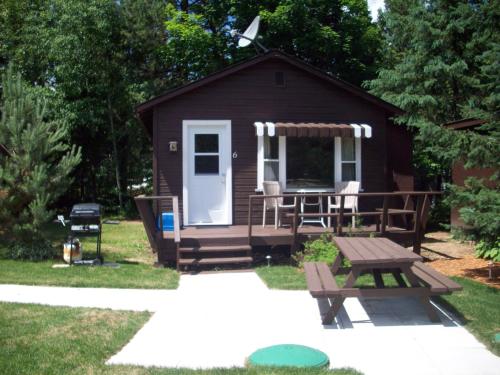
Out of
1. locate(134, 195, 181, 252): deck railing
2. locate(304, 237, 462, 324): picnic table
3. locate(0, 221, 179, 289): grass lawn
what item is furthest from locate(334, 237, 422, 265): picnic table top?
locate(134, 195, 181, 252): deck railing

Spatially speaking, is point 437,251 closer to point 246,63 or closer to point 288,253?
point 288,253

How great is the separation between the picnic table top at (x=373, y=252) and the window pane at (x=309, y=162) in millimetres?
4234

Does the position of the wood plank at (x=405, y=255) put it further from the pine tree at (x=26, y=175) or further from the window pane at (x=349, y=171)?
the pine tree at (x=26, y=175)

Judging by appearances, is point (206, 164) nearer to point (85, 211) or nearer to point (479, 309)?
point (85, 211)

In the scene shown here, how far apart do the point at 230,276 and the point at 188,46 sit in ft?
48.3

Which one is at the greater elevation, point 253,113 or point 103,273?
point 253,113

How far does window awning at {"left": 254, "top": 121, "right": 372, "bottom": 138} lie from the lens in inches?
416

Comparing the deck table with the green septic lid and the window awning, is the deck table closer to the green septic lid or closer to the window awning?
the green septic lid

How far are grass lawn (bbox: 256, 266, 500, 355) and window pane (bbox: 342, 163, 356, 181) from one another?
3006mm

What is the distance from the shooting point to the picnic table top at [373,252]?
5324 mm

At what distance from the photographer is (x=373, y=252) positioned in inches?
229

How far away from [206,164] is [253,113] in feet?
4.81

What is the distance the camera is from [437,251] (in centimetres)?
1112

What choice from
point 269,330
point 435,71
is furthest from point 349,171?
point 269,330
